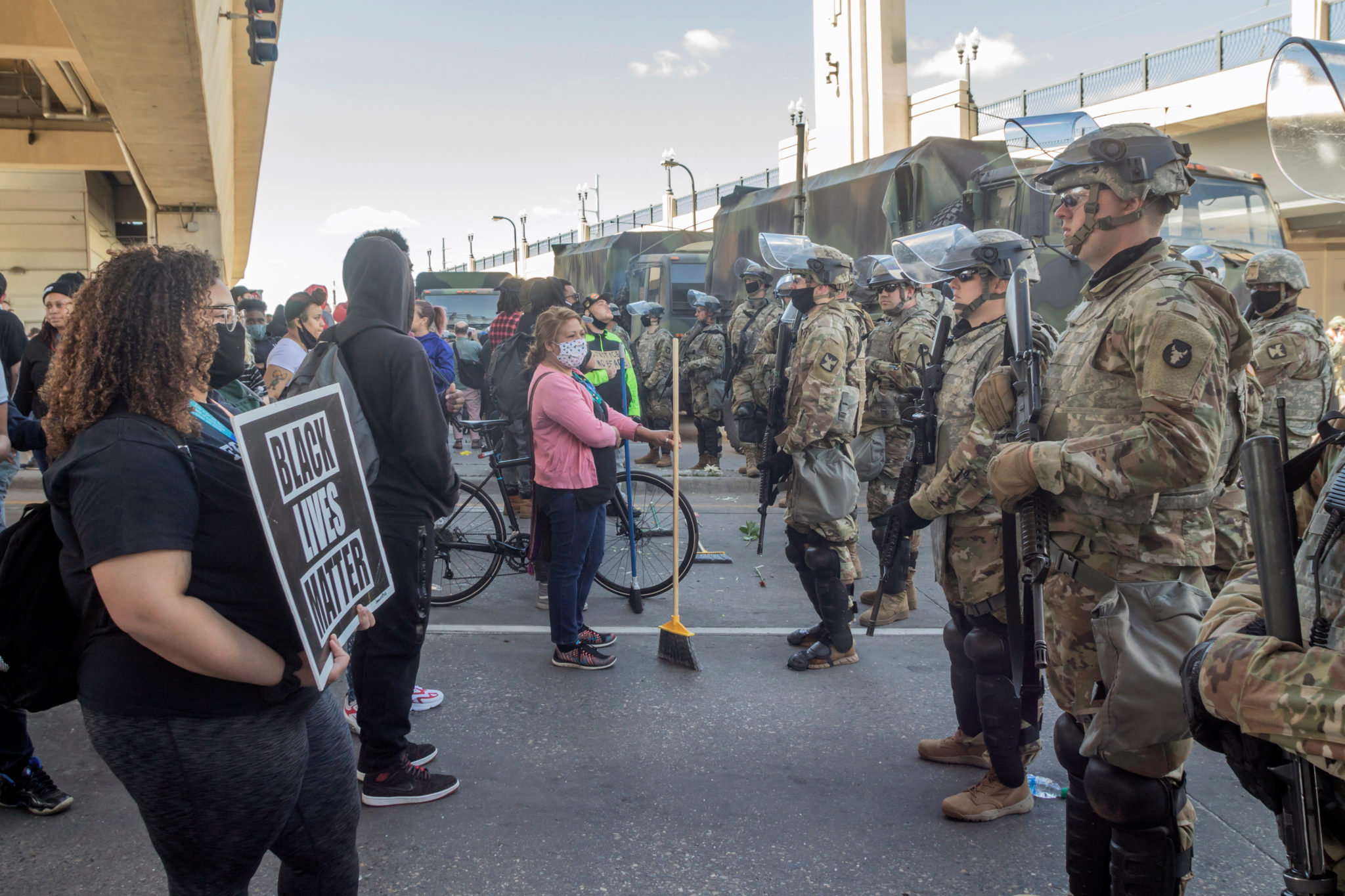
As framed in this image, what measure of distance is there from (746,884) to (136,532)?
6.90 ft

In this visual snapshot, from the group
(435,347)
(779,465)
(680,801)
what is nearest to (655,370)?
(435,347)

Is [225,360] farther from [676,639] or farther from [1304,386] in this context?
[1304,386]

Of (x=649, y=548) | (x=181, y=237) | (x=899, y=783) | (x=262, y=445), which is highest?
(x=181, y=237)

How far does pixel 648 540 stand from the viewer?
6.40m

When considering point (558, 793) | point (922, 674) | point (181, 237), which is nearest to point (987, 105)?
point (181, 237)

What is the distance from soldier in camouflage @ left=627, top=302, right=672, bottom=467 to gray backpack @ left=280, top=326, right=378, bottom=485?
8516mm

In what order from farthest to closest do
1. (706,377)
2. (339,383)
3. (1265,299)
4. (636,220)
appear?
(636,220), (706,377), (1265,299), (339,383)

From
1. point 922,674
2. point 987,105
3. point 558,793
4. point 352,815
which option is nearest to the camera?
point 352,815

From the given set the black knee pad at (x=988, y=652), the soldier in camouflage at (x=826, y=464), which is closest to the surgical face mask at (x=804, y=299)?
the soldier in camouflage at (x=826, y=464)

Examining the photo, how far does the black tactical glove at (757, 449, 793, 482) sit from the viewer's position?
5125 millimetres

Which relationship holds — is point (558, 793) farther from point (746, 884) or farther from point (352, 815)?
point (352, 815)

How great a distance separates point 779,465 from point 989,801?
2277 millimetres

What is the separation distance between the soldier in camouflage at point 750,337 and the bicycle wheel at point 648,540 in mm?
3113

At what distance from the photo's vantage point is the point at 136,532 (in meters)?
1.59
